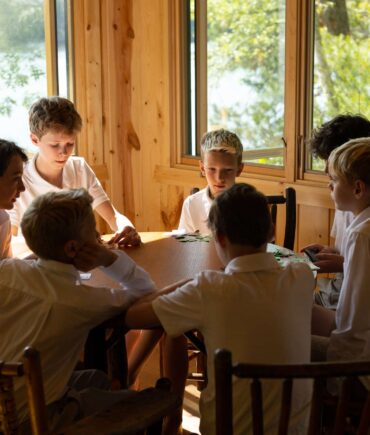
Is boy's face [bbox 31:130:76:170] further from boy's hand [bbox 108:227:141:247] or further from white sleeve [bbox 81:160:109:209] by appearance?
boy's hand [bbox 108:227:141:247]

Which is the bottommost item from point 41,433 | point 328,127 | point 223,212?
point 41,433

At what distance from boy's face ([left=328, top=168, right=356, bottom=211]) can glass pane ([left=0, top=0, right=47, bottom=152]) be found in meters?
2.61

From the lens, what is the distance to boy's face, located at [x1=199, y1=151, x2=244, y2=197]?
3.47 metres

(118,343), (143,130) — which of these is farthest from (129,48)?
(118,343)

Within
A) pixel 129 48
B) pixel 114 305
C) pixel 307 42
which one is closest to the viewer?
pixel 114 305

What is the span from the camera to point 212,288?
→ 6.21 feet

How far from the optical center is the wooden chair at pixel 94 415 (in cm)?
166

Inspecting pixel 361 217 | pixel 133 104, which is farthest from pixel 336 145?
pixel 133 104

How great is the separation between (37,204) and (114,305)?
0.36 meters

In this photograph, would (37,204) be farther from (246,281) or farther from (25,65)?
(25,65)

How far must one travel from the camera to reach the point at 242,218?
193cm

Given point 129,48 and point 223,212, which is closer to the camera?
point 223,212

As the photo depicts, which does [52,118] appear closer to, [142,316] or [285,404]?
[142,316]

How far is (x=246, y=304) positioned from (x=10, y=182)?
122 centimetres
